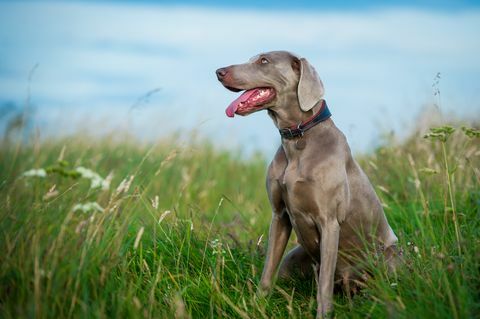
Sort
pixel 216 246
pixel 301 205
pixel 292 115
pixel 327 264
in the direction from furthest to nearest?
pixel 216 246 < pixel 292 115 < pixel 301 205 < pixel 327 264

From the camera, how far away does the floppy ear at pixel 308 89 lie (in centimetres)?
426

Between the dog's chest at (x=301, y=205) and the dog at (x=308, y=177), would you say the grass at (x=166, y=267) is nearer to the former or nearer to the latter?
the dog at (x=308, y=177)

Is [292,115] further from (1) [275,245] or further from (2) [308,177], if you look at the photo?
(1) [275,245]

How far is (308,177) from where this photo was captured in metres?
4.18

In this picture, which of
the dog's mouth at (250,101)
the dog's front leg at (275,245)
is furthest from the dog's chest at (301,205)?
the dog's mouth at (250,101)

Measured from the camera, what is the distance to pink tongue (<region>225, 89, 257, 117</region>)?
4.39 meters

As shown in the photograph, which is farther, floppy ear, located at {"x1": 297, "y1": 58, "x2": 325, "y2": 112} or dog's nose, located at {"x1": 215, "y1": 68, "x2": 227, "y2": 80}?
dog's nose, located at {"x1": 215, "y1": 68, "x2": 227, "y2": 80}

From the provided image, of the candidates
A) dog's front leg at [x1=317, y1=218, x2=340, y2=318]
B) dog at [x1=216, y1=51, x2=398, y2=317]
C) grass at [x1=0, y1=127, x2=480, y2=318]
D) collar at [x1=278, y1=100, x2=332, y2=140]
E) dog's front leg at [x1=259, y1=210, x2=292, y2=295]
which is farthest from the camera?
dog's front leg at [x1=259, y1=210, x2=292, y2=295]

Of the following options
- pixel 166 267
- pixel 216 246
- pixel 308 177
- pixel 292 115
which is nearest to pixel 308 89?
pixel 292 115

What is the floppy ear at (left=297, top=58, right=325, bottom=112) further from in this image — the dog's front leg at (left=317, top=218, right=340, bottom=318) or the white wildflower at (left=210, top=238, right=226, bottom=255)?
the white wildflower at (left=210, top=238, right=226, bottom=255)

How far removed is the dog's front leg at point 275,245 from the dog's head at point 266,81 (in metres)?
0.76

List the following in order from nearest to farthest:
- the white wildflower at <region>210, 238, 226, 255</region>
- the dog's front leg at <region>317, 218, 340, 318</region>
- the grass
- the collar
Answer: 1. the grass
2. the dog's front leg at <region>317, 218, 340, 318</region>
3. the collar
4. the white wildflower at <region>210, 238, 226, 255</region>

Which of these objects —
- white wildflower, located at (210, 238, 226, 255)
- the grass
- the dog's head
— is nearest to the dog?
the dog's head

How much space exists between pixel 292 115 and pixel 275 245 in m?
0.89
